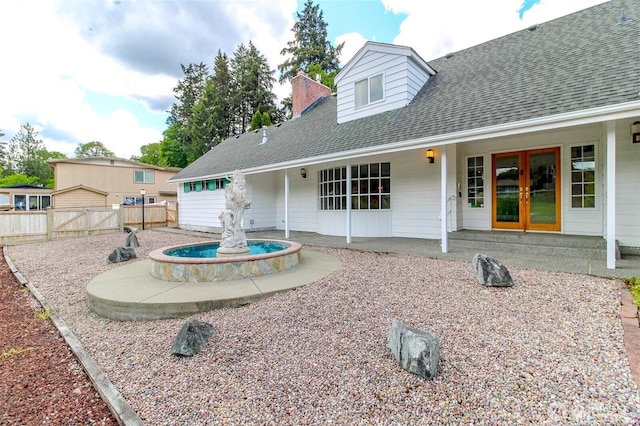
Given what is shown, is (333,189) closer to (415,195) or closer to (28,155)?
(415,195)

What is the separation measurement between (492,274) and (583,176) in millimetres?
4500

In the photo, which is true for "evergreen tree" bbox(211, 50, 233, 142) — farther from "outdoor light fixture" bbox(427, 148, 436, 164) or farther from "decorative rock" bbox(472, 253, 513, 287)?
"decorative rock" bbox(472, 253, 513, 287)

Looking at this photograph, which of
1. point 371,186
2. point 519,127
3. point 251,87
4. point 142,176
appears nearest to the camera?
point 519,127

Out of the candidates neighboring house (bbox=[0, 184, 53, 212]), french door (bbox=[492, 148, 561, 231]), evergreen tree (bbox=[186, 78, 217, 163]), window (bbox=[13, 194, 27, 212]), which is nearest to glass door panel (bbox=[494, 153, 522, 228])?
french door (bbox=[492, 148, 561, 231])

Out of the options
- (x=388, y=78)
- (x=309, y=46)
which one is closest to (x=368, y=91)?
(x=388, y=78)

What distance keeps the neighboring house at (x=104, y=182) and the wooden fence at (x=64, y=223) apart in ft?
27.3

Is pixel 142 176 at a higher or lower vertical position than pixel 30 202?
higher

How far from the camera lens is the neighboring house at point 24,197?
22.2 metres

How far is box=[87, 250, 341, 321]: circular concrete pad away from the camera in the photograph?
3.87 m

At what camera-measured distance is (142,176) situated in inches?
979

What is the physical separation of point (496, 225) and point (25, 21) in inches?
576

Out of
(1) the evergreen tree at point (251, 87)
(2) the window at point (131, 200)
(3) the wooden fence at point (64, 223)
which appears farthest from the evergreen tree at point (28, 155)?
(3) the wooden fence at point (64, 223)

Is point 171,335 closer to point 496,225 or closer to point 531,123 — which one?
point 531,123

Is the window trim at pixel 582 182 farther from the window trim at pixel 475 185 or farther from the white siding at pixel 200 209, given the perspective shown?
the white siding at pixel 200 209
